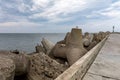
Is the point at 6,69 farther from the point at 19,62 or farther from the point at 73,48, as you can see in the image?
the point at 73,48

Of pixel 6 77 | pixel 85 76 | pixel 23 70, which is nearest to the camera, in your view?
pixel 85 76

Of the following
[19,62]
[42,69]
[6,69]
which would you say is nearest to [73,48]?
[42,69]

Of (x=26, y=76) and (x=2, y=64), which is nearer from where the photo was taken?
(x=2, y=64)

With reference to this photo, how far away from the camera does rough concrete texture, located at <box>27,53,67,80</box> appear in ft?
14.7

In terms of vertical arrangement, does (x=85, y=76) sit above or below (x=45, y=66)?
above

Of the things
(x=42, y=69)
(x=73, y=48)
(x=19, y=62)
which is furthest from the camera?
(x=73, y=48)

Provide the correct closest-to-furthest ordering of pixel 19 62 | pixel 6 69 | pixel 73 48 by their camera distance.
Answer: pixel 6 69
pixel 19 62
pixel 73 48

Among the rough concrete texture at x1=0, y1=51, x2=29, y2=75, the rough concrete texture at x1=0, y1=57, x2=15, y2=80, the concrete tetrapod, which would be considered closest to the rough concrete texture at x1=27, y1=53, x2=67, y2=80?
the rough concrete texture at x1=0, y1=51, x2=29, y2=75

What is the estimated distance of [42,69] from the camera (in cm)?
460

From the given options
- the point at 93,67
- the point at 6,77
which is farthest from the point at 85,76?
the point at 6,77

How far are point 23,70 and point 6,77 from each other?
99 cm

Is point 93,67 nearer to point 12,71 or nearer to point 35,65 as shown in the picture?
point 12,71

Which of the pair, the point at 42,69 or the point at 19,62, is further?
the point at 42,69

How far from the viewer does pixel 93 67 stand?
3.04 metres
